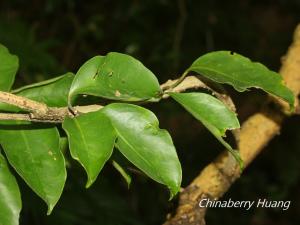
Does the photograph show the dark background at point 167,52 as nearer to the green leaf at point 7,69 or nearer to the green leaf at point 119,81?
the green leaf at point 7,69

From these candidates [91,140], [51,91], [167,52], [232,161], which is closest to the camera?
[91,140]

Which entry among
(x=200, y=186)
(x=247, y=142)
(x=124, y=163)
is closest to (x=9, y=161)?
(x=124, y=163)

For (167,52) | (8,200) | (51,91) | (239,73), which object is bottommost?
(167,52)

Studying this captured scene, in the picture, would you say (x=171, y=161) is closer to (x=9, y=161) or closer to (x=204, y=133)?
(x=9, y=161)

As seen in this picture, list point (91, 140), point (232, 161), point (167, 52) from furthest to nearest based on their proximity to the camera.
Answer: point (167, 52) → point (232, 161) → point (91, 140)

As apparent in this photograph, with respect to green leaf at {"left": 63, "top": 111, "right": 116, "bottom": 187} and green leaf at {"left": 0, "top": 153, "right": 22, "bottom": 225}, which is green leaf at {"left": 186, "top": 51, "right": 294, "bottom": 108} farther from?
green leaf at {"left": 0, "top": 153, "right": 22, "bottom": 225}

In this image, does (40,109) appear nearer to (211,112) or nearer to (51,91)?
(51,91)

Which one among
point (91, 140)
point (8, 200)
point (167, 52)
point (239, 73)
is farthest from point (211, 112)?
point (167, 52)
